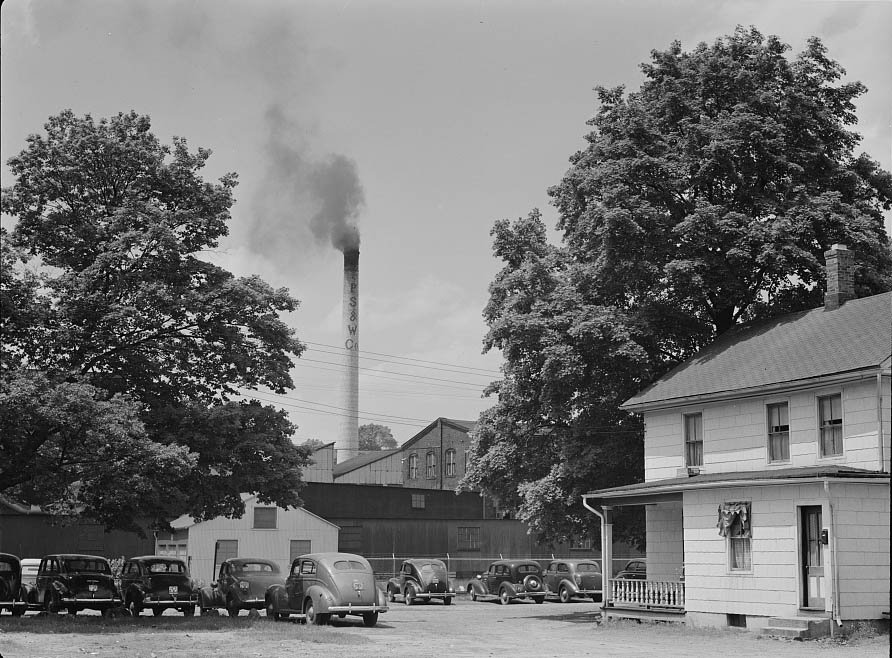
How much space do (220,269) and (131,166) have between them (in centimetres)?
414

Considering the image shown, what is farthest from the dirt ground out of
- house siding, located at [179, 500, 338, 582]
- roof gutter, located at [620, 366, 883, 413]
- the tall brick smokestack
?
the tall brick smokestack

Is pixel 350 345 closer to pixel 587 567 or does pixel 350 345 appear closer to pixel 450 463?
pixel 450 463

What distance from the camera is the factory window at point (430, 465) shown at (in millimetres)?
92625

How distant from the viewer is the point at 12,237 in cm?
3262

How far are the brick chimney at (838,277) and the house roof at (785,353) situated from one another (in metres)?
0.37

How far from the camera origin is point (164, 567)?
35000mm

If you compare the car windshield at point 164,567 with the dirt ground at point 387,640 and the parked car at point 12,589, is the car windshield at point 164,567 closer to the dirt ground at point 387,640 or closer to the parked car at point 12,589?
the dirt ground at point 387,640

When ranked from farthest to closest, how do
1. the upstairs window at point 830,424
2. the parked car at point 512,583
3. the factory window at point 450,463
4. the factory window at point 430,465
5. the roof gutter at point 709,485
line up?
the factory window at point 430,465, the factory window at point 450,463, the parked car at point 512,583, the upstairs window at point 830,424, the roof gutter at point 709,485

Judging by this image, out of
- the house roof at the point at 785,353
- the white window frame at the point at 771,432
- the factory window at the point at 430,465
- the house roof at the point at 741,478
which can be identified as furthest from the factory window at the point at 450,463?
the white window frame at the point at 771,432

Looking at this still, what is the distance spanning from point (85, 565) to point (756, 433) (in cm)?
2075

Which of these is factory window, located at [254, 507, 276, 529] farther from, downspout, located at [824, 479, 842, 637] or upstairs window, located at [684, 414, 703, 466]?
downspout, located at [824, 479, 842, 637]

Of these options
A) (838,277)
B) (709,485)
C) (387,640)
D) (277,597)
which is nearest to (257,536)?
(277,597)

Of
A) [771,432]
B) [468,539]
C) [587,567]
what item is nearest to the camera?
[771,432]

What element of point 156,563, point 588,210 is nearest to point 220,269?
point 156,563
